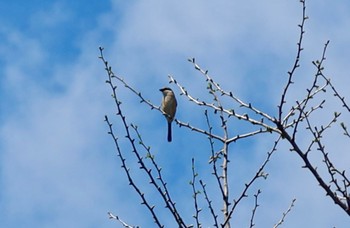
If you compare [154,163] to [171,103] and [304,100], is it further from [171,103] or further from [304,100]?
[171,103]

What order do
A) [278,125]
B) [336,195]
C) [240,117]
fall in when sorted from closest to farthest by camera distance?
[336,195] < [278,125] < [240,117]

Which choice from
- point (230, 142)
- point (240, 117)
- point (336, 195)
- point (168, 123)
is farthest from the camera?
point (168, 123)

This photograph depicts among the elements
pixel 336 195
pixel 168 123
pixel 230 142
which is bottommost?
pixel 336 195

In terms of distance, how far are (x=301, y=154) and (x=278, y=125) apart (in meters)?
0.25

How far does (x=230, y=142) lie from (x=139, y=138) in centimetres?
69

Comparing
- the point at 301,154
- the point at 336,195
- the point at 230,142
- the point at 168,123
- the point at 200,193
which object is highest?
the point at 168,123

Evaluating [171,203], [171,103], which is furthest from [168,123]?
[171,203]

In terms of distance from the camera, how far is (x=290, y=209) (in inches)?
205

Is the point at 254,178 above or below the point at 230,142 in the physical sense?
below

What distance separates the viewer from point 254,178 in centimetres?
473

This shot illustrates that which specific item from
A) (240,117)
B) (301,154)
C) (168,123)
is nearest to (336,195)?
(301,154)

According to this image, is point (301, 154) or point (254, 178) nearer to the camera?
point (301, 154)

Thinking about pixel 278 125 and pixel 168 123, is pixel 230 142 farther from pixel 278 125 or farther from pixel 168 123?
pixel 168 123

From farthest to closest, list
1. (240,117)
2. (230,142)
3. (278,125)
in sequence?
(230,142)
(240,117)
(278,125)
